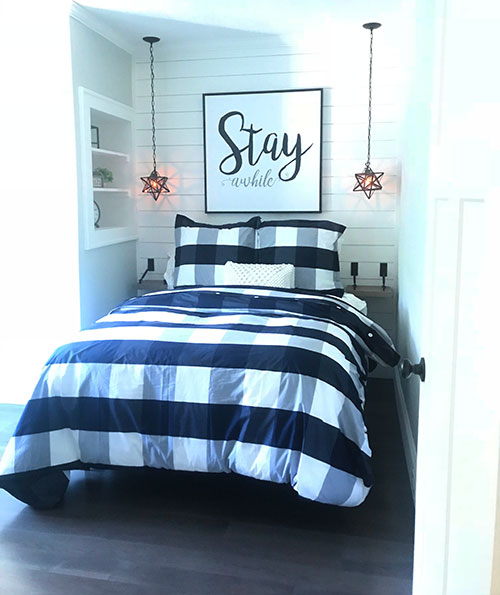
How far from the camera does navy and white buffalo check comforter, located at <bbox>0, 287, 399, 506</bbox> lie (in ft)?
7.74

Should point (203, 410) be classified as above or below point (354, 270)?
below

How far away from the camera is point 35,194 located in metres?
3.84

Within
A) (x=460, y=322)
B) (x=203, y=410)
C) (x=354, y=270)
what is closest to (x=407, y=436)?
(x=203, y=410)

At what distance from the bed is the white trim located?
2.10m

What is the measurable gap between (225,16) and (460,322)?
323cm

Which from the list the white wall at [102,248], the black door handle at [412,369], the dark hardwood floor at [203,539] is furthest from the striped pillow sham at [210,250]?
the black door handle at [412,369]

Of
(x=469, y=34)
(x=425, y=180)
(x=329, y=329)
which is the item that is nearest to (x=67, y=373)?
(x=329, y=329)

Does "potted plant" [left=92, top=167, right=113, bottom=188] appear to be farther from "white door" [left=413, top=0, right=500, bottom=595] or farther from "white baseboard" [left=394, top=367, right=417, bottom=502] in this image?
"white door" [left=413, top=0, right=500, bottom=595]

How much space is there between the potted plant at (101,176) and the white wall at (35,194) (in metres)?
0.52

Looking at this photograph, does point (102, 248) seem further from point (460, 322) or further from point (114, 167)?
point (460, 322)

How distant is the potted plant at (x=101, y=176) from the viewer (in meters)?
4.30

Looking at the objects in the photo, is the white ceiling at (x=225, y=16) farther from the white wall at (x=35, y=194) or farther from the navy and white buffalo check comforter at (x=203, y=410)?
the navy and white buffalo check comforter at (x=203, y=410)

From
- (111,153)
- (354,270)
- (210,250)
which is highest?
(111,153)

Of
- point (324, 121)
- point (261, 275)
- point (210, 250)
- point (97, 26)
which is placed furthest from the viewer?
point (324, 121)
